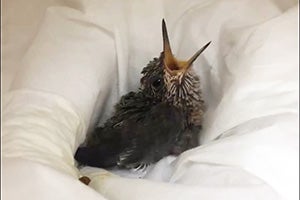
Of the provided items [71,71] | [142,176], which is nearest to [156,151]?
[142,176]

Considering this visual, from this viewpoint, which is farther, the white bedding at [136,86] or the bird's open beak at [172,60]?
the bird's open beak at [172,60]

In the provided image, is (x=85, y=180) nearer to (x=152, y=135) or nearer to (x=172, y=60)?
(x=152, y=135)

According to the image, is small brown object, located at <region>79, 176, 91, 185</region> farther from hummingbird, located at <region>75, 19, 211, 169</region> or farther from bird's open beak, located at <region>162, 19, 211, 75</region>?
bird's open beak, located at <region>162, 19, 211, 75</region>

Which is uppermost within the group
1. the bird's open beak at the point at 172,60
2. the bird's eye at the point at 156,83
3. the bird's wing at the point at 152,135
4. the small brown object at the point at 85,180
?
the bird's open beak at the point at 172,60

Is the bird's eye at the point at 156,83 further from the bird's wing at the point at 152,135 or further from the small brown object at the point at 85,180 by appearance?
the small brown object at the point at 85,180

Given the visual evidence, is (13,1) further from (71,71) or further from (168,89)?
(168,89)

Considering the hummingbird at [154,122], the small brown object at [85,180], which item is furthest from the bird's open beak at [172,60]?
the small brown object at [85,180]

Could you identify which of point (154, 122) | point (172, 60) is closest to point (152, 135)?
point (154, 122)
